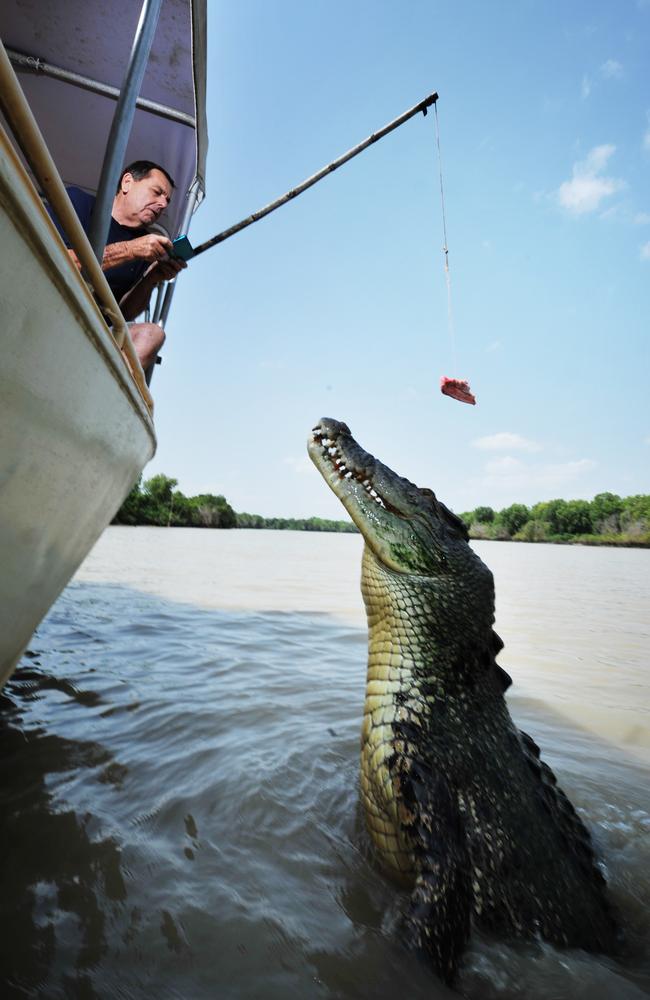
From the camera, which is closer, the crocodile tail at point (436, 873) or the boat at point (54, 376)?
the boat at point (54, 376)

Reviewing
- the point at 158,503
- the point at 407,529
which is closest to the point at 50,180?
the point at 407,529

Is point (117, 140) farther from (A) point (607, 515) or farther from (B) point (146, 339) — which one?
(A) point (607, 515)

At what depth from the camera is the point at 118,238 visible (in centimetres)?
329

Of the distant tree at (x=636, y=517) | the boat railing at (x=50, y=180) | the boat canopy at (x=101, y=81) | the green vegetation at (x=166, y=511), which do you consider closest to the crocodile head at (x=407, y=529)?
the boat railing at (x=50, y=180)

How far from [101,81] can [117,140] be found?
371 cm

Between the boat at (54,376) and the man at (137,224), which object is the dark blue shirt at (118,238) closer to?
the man at (137,224)

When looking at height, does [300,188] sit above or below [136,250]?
above

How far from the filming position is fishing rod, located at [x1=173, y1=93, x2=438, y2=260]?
2928 mm

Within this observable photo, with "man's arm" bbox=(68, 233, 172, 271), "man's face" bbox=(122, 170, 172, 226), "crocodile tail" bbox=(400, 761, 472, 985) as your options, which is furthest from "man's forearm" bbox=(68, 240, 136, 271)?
"crocodile tail" bbox=(400, 761, 472, 985)

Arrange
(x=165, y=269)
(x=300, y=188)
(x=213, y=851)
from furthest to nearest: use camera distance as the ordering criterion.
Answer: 1. (x=300, y=188)
2. (x=165, y=269)
3. (x=213, y=851)

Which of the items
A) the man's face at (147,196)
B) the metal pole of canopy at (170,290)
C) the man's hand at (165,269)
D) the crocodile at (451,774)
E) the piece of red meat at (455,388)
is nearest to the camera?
the crocodile at (451,774)

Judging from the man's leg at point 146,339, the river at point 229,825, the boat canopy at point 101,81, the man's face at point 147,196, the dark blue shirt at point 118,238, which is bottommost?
the river at point 229,825

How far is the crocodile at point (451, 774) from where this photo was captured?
65.2 inches

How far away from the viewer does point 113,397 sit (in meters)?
1.72
